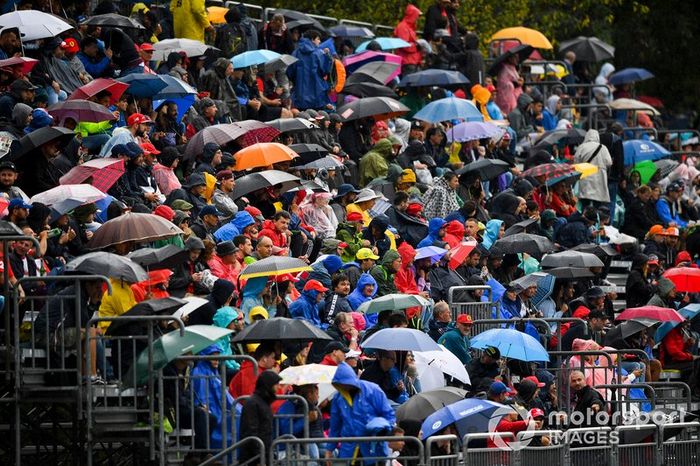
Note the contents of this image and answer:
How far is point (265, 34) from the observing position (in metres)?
33.2

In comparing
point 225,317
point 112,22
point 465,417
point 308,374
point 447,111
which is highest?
point 112,22

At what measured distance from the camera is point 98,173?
23.7 metres

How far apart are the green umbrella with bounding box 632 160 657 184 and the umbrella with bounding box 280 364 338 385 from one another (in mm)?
16679

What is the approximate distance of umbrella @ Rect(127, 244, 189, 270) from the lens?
20734 mm

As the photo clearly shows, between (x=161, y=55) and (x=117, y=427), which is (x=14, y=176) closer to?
(x=117, y=427)

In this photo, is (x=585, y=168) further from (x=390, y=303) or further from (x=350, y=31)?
(x=390, y=303)

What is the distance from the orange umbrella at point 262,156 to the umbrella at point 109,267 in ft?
22.3

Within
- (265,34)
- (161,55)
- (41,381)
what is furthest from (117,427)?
(265,34)

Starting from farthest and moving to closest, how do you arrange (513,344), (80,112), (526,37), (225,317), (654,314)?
(526,37) < (654,314) < (80,112) < (513,344) < (225,317)

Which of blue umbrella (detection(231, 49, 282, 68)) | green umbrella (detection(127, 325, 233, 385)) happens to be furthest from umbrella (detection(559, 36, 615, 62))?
green umbrella (detection(127, 325, 233, 385))

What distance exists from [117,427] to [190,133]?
9.23m

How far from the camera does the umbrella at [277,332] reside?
19.7m

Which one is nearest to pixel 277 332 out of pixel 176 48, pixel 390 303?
pixel 390 303

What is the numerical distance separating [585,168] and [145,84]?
27.6ft
